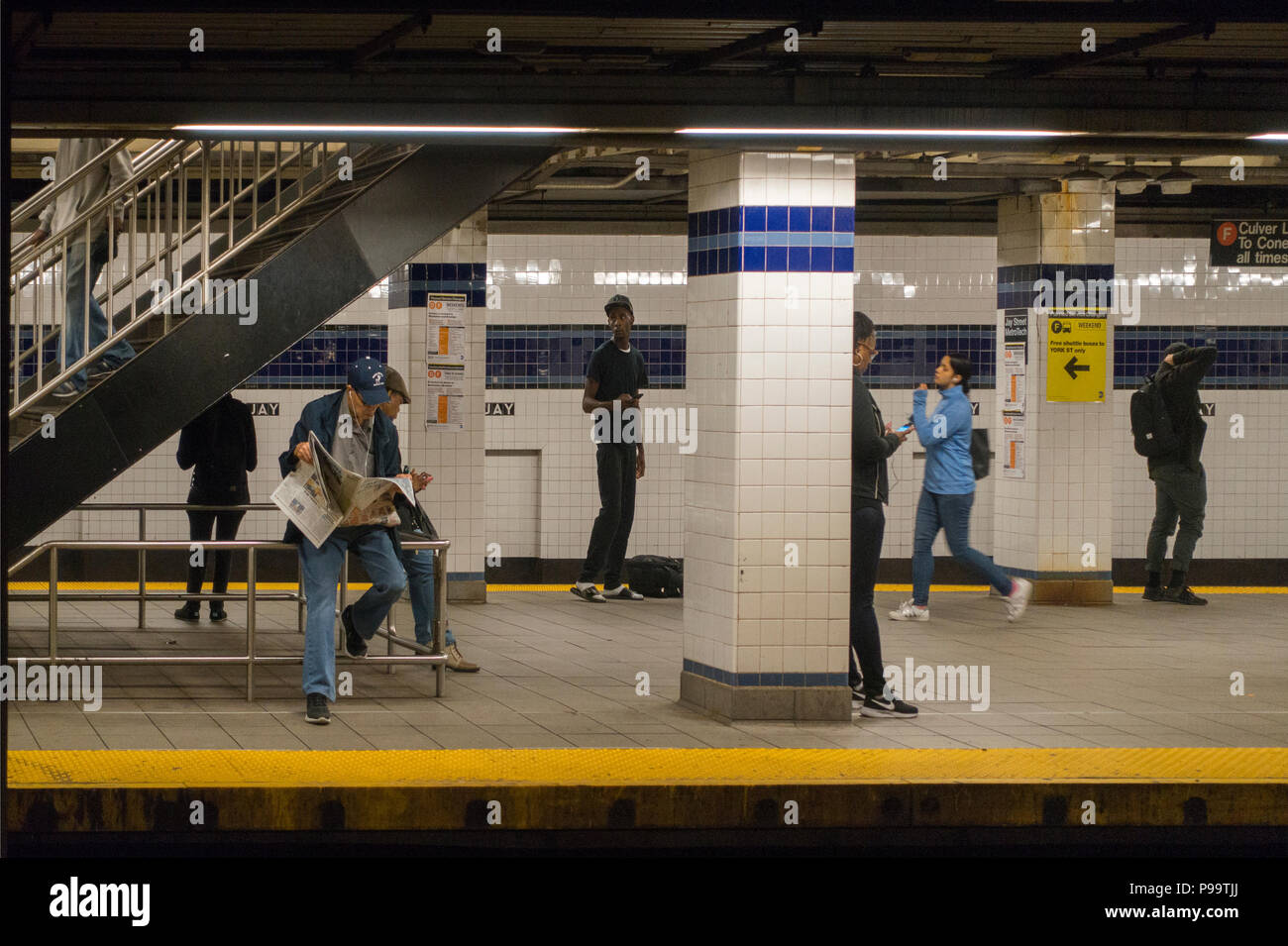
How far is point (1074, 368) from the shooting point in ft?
42.1

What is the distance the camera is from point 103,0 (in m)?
6.02

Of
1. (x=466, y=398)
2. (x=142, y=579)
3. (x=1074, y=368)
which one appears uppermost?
(x=1074, y=368)

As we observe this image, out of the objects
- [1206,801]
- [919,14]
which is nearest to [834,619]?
[1206,801]

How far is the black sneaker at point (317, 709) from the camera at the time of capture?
25.7ft

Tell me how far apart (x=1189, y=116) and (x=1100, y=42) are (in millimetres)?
803

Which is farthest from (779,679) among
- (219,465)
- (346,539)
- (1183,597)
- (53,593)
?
(1183,597)

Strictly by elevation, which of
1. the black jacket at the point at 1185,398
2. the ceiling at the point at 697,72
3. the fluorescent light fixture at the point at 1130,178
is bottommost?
the black jacket at the point at 1185,398

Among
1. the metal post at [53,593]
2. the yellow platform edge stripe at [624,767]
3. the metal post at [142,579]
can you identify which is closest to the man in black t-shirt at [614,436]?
the metal post at [142,579]

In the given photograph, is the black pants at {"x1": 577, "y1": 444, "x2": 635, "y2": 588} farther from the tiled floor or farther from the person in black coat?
the person in black coat

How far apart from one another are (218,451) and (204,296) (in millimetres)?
2879

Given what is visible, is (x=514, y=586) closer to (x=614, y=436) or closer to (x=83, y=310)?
(x=614, y=436)

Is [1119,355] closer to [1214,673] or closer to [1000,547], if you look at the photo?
[1000,547]

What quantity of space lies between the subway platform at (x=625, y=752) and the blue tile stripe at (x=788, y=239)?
7.59ft

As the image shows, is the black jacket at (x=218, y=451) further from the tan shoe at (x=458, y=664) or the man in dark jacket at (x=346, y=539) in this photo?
the man in dark jacket at (x=346, y=539)
